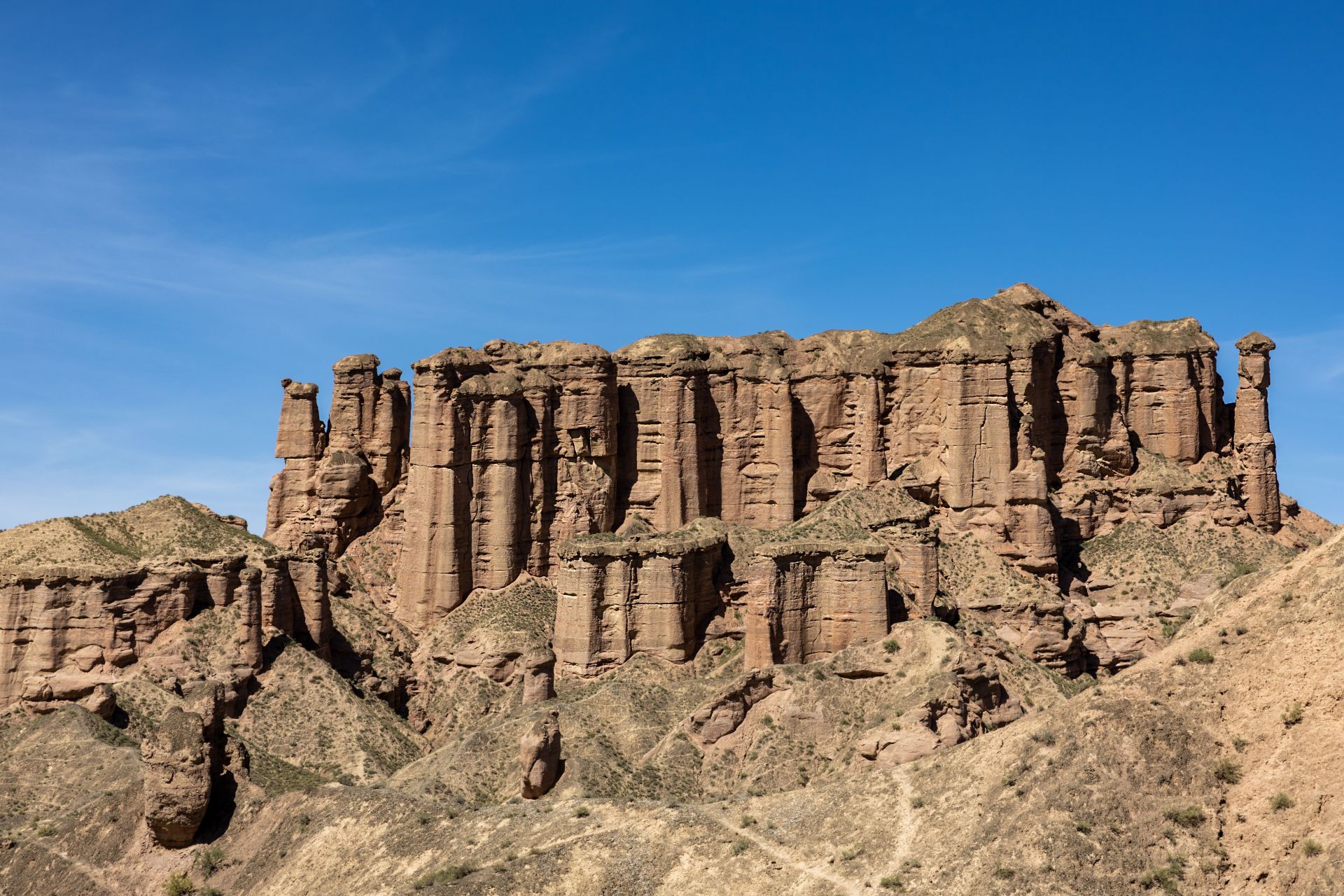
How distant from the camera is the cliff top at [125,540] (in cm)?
7081

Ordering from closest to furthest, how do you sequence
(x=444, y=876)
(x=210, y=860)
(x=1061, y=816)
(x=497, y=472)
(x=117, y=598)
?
1. (x=1061, y=816)
2. (x=444, y=876)
3. (x=210, y=860)
4. (x=117, y=598)
5. (x=497, y=472)

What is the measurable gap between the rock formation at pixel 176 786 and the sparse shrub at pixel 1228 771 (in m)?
35.6

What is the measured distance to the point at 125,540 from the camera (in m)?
75.4

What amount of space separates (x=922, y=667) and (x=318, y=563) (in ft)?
106

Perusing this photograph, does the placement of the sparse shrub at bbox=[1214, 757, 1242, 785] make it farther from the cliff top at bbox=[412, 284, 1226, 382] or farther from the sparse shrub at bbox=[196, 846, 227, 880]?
the cliff top at bbox=[412, 284, 1226, 382]

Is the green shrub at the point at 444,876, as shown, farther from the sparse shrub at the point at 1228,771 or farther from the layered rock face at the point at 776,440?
the layered rock face at the point at 776,440

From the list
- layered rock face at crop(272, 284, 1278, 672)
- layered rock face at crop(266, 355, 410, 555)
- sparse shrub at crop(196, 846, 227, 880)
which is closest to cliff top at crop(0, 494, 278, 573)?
layered rock face at crop(266, 355, 410, 555)

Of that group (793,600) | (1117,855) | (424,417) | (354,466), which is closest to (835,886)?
(1117,855)

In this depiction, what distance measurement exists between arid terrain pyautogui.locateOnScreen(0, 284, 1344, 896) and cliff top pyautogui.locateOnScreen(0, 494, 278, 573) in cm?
30

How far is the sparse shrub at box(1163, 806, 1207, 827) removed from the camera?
3869cm

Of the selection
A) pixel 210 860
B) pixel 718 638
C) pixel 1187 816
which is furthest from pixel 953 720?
pixel 210 860

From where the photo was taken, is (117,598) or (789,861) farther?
(117,598)

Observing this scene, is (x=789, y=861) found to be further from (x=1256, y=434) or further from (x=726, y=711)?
(x=1256, y=434)

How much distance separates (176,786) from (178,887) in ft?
12.0
